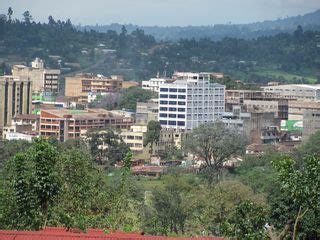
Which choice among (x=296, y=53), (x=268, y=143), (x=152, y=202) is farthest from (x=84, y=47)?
(x=152, y=202)

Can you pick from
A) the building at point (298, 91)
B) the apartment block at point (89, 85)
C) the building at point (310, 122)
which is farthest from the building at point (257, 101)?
the apartment block at point (89, 85)

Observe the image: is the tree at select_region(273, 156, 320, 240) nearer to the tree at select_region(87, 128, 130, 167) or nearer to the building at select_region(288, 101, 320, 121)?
the tree at select_region(87, 128, 130, 167)

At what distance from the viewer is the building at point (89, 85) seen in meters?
71.2

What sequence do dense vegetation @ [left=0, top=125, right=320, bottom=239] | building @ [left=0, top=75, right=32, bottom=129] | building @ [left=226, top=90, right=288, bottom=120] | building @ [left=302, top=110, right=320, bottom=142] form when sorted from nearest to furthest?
dense vegetation @ [left=0, top=125, right=320, bottom=239] < building @ [left=302, top=110, right=320, bottom=142] < building @ [left=0, top=75, right=32, bottom=129] < building @ [left=226, top=90, right=288, bottom=120]

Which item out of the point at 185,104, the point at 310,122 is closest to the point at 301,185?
the point at 310,122

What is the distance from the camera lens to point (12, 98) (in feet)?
187

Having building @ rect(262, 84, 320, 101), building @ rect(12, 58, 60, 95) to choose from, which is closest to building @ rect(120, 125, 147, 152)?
building @ rect(262, 84, 320, 101)

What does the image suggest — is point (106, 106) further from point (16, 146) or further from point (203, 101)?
point (16, 146)

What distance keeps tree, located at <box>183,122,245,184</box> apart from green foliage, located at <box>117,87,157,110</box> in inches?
657

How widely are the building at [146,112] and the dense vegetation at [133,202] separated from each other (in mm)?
26464

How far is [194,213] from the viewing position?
24953mm

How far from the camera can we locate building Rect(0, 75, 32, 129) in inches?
2218

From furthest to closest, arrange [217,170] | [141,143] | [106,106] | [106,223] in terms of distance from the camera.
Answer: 1. [106,106]
2. [141,143]
3. [217,170]
4. [106,223]

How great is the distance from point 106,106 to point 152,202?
119 ft
